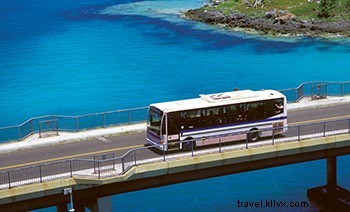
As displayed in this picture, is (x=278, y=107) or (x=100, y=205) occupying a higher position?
(x=278, y=107)

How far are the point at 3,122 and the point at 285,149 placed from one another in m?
41.9

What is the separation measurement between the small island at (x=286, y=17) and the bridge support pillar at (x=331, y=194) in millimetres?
64101

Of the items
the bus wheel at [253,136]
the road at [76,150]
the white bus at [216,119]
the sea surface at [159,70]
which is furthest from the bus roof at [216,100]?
the sea surface at [159,70]

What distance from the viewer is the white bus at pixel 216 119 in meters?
42.4

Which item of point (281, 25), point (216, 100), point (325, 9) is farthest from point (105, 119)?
point (325, 9)

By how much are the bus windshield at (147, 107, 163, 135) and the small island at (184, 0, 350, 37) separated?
72896mm

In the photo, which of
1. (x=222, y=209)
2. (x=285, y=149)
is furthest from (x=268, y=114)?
(x=222, y=209)

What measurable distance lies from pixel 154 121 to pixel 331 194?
593 inches

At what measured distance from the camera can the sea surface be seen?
53406mm

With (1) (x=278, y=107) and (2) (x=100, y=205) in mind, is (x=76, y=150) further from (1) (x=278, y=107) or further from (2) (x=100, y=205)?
(1) (x=278, y=107)

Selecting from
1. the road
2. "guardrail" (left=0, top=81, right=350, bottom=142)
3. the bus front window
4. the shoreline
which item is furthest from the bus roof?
the shoreline

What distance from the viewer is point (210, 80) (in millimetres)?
89562

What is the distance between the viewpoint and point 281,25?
383 ft

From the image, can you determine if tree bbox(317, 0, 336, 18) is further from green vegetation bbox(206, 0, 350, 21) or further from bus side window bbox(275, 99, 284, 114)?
bus side window bbox(275, 99, 284, 114)
